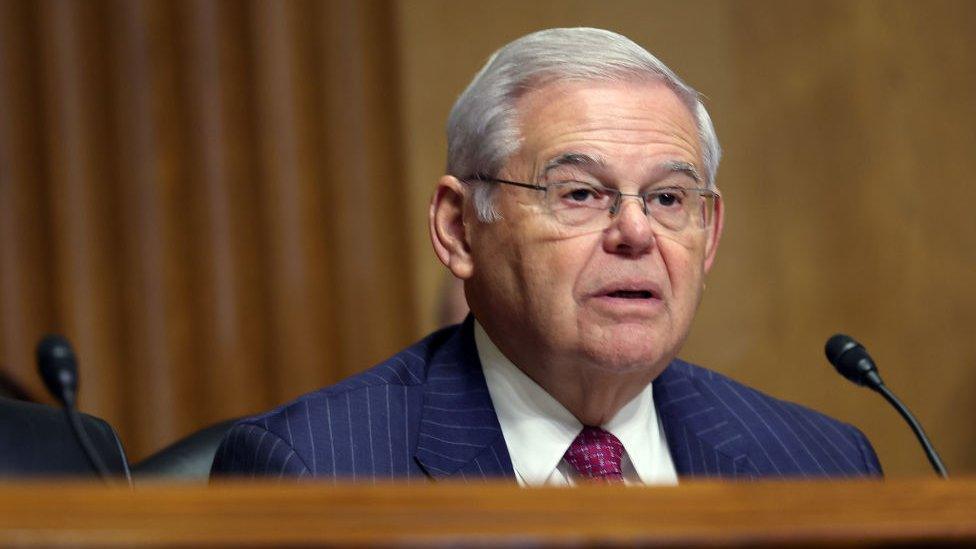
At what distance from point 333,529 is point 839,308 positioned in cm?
345

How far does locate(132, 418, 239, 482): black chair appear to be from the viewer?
1920mm

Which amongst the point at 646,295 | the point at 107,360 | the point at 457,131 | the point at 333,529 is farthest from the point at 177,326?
the point at 333,529

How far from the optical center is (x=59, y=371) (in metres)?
1.36

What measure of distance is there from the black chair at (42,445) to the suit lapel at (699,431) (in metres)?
0.86

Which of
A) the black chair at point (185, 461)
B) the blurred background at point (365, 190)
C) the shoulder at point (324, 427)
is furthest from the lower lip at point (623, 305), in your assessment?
the blurred background at point (365, 190)

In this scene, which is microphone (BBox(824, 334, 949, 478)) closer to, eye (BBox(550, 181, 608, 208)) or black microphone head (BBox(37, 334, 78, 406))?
eye (BBox(550, 181, 608, 208))

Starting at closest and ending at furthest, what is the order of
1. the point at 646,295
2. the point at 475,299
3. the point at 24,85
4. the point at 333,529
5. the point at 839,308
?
the point at 333,529, the point at 646,295, the point at 475,299, the point at 24,85, the point at 839,308

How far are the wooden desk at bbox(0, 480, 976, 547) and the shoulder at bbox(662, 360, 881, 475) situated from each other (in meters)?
1.10

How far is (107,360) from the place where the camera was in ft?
11.8

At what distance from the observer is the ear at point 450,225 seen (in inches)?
78.6

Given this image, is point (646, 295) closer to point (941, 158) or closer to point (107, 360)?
point (107, 360)

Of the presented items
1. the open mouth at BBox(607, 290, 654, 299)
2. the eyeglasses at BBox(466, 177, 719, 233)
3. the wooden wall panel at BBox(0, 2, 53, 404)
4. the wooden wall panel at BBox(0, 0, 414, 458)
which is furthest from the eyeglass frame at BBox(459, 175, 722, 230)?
the wooden wall panel at BBox(0, 2, 53, 404)

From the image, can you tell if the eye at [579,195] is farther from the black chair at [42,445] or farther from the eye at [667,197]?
the black chair at [42,445]

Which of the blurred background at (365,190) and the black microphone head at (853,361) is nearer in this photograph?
the black microphone head at (853,361)
